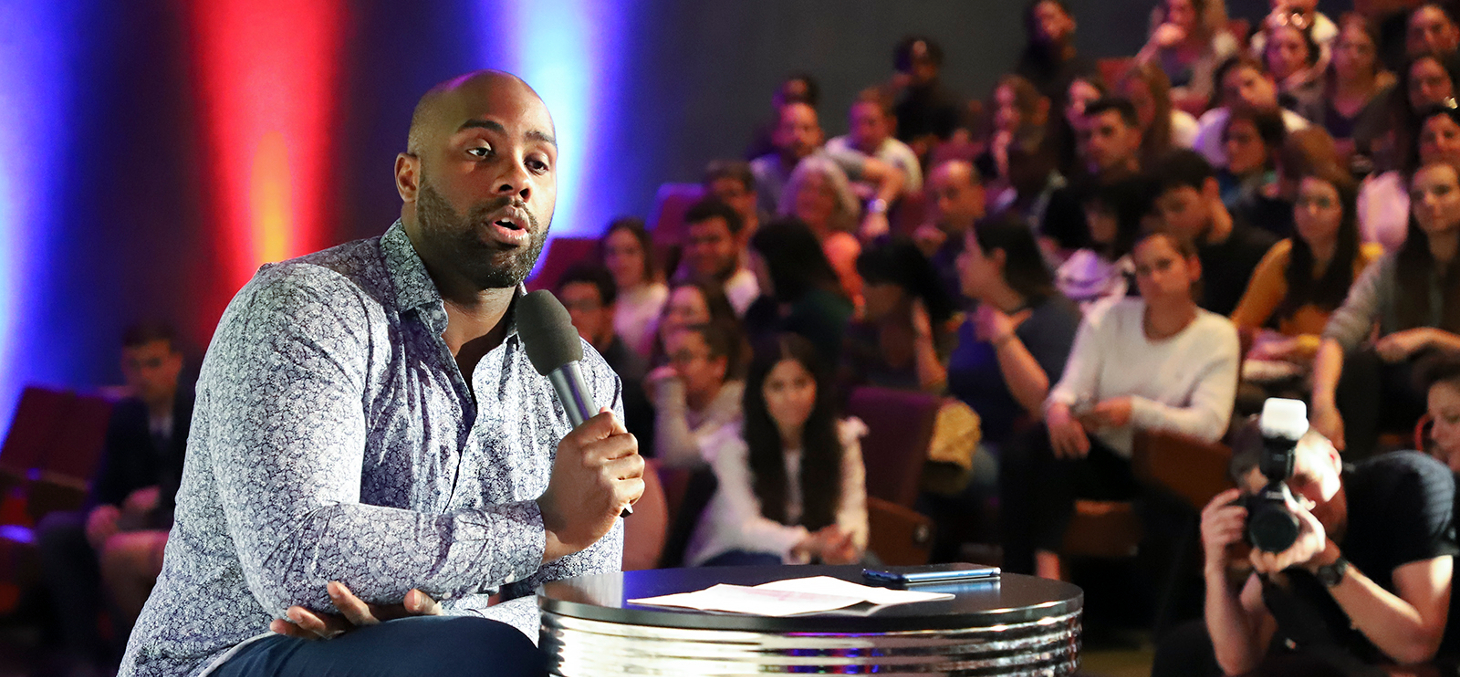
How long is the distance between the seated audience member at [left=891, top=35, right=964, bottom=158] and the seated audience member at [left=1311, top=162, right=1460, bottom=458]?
3486 millimetres

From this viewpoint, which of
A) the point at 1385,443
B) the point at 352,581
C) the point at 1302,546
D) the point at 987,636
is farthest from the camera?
the point at 1385,443

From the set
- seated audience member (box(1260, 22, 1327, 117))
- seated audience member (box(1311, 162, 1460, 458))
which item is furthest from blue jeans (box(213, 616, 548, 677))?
seated audience member (box(1260, 22, 1327, 117))

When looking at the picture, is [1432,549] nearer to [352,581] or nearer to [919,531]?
[919,531]

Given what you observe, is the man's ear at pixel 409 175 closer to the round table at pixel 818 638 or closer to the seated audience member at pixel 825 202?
the round table at pixel 818 638

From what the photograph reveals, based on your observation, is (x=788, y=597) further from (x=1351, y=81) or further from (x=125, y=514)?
(x=1351, y=81)

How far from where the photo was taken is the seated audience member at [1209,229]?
16.6ft

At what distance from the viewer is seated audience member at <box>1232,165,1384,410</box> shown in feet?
15.1

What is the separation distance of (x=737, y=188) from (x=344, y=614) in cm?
482

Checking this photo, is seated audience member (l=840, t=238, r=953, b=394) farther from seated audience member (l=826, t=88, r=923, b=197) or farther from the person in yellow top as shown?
seated audience member (l=826, t=88, r=923, b=197)

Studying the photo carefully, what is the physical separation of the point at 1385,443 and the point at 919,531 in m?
1.28

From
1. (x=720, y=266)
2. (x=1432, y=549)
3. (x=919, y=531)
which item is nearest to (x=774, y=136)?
(x=720, y=266)

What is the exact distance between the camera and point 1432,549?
3.10 metres

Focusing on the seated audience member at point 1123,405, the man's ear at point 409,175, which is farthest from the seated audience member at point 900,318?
the man's ear at point 409,175

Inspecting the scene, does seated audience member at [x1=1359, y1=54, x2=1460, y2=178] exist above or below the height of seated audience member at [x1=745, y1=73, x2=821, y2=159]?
below
